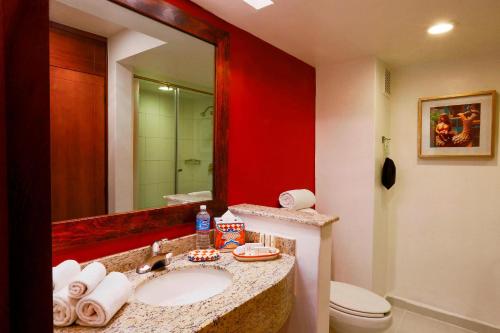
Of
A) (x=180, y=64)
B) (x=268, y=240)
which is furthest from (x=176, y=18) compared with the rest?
(x=268, y=240)

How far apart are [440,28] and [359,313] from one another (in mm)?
1815

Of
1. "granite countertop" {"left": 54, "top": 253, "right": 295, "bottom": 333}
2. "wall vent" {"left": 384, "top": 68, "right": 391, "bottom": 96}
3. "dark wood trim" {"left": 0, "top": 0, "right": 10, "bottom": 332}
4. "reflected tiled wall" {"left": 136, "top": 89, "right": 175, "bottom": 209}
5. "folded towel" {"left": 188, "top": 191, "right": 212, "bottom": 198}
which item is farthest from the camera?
"wall vent" {"left": 384, "top": 68, "right": 391, "bottom": 96}

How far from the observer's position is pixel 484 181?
7.32 ft

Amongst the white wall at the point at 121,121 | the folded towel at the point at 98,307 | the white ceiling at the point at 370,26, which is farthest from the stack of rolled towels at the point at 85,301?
the white ceiling at the point at 370,26

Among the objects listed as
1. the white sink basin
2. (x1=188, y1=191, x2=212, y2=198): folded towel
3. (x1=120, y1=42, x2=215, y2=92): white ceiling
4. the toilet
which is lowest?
the toilet

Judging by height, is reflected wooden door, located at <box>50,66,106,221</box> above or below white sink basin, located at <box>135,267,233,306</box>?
above

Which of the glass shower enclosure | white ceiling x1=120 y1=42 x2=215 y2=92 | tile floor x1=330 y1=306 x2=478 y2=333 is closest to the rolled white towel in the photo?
the glass shower enclosure

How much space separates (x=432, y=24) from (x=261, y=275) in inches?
70.2

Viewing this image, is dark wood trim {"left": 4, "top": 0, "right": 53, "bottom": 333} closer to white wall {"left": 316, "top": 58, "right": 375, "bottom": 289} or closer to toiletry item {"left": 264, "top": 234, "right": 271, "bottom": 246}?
toiletry item {"left": 264, "top": 234, "right": 271, "bottom": 246}

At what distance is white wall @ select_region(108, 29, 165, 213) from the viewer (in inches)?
49.6

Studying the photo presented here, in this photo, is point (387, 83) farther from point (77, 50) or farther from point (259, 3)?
point (77, 50)

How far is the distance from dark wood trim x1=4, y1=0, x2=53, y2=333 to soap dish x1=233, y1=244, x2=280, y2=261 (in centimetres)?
105

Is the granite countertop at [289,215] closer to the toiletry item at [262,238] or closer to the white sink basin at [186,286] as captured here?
the toiletry item at [262,238]

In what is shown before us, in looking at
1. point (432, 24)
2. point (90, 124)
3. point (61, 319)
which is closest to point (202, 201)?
point (90, 124)
